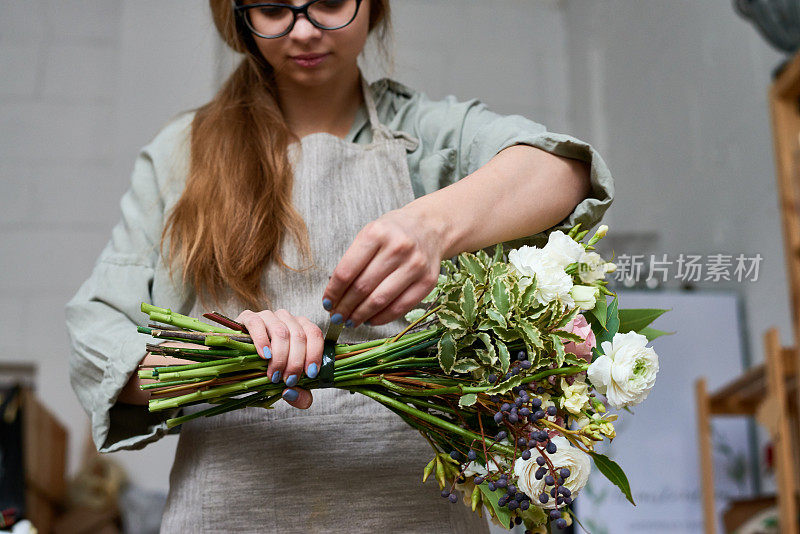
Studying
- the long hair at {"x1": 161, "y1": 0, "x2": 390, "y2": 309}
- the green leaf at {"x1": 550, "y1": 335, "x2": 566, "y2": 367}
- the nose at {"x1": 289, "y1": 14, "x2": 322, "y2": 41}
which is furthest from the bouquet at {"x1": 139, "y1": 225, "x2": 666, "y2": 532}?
the nose at {"x1": 289, "y1": 14, "x2": 322, "y2": 41}

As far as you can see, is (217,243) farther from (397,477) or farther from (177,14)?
(177,14)

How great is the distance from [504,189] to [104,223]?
3162 millimetres

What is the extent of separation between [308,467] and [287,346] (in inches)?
7.8

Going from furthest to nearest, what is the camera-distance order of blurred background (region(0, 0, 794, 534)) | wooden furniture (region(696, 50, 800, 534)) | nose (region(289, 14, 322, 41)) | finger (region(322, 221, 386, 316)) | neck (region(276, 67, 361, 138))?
blurred background (region(0, 0, 794, 534)), wooden furniture (region(696, 50, 800, 534)), neck (region(276, 67, 361, 138)), nose (region(289, 14, 322, 41)), finger (region(322, 221, 386, 316))

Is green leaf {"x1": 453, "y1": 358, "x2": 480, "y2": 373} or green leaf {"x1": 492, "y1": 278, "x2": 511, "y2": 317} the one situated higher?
green leaf {"x1": 492, "y1": 278, "x2": 511, "y2": 317}

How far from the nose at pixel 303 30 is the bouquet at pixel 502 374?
32 cm

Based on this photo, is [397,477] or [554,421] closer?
[554,421]

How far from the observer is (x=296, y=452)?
0.90 metres

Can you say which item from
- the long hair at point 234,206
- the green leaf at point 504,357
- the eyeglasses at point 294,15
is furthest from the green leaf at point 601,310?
the eyeglasses at point 294,15

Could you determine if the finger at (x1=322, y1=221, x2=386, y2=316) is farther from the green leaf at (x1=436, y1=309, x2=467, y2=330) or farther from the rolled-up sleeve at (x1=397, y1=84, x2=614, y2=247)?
the rolled-up sleeve at (x1=397, y1=84, x2=614, y2=247)

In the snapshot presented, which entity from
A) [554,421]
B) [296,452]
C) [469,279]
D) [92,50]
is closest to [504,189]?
[469,279]

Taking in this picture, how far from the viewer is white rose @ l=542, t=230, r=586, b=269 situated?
78cm

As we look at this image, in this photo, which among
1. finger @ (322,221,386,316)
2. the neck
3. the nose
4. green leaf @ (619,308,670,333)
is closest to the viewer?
finger @ (322,221,386,316)

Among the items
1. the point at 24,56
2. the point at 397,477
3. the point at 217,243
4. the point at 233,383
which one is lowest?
the point at 397,477
